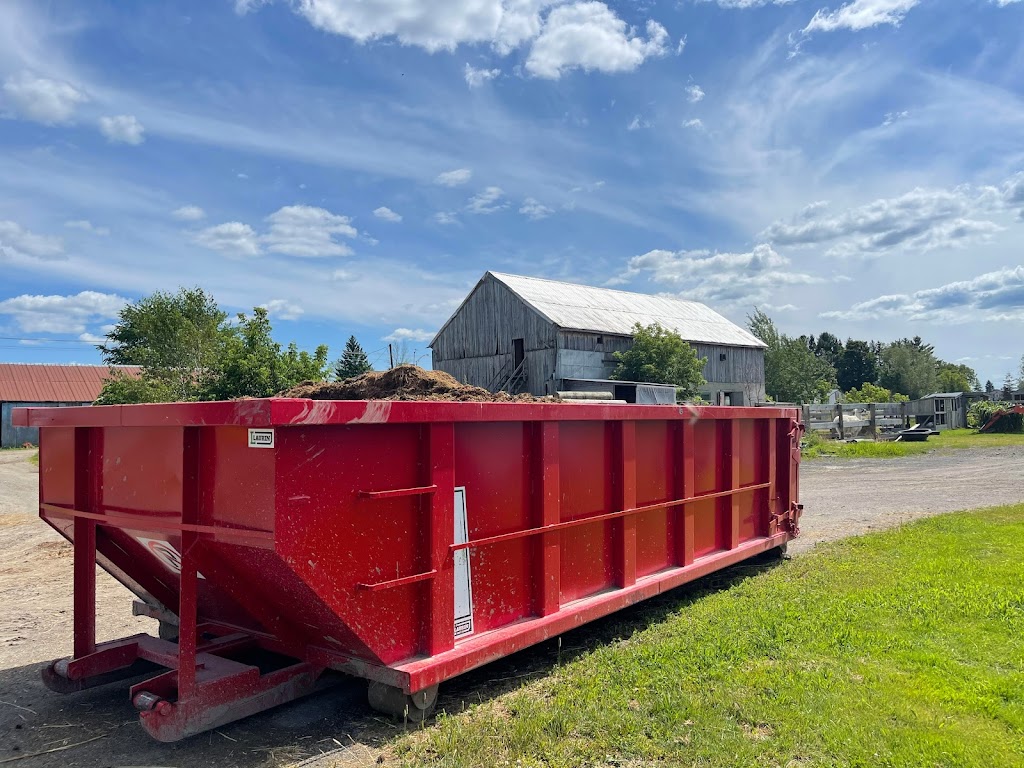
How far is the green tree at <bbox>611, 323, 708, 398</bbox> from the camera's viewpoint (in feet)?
101

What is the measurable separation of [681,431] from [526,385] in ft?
82.6

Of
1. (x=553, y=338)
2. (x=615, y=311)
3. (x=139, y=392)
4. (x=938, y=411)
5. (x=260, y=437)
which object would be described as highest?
(x=615, y=311)

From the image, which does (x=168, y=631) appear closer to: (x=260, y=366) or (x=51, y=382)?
(x=260, y=366)

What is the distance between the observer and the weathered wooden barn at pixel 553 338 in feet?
99.2

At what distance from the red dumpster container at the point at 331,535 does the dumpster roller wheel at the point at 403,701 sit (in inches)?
0.5

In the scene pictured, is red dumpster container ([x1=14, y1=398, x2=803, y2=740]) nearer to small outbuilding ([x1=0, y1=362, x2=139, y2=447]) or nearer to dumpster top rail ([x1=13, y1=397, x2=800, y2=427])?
dumpster top rail ([x1=13, y1=397, x2=800, y2=427])

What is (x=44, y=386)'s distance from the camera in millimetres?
50312

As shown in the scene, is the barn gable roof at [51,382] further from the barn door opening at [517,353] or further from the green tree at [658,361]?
the green tree at [658,361]

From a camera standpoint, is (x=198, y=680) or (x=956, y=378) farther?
(x=956, y=378)

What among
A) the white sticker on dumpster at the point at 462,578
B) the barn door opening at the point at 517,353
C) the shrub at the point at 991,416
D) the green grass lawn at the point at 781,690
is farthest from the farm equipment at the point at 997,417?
the white sticker on dumpster at the point at 462,578

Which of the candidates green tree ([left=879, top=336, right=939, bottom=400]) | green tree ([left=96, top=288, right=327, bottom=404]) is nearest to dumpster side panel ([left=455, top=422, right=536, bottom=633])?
green tree ([left=96, top=288, right=327, bottom=404])

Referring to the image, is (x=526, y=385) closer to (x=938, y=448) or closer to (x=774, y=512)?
(x=938, y=448)

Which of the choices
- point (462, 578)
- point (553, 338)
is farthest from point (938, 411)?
point (462, 578)

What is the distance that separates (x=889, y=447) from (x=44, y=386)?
51.2 m
